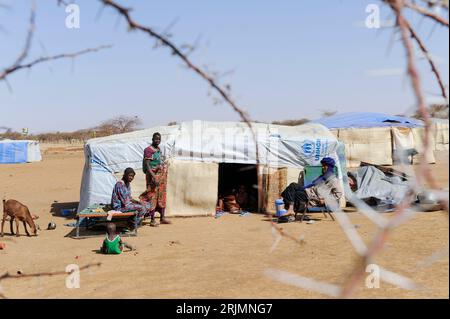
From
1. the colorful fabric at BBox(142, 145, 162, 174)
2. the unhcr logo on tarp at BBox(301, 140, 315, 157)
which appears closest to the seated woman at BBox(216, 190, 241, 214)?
the unhcr logo on tarp at BBox(301, 140, 315, 157)

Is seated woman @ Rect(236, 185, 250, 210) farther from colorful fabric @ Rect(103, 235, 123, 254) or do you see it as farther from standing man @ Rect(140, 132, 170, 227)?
colorful fabric @ Rect(103, 235, 123, 254)

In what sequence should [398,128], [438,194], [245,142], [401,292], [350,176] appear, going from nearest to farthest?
[438,194]
[401,292]
[245,142]
[350,176]
[398,128]

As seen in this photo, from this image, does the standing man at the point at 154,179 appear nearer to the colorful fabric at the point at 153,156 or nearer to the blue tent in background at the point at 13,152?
the colorful fabric at the point at 153,156

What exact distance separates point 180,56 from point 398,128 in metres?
20.9

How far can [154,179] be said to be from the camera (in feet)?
31.5

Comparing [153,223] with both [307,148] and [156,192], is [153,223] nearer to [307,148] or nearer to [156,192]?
[156,192]

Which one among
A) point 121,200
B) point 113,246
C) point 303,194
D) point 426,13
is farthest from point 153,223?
point 426,13

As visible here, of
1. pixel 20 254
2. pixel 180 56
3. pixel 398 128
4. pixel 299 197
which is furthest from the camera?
pixel 398 128

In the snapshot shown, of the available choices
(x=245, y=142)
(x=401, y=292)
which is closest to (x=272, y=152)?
(x=245, y=142)

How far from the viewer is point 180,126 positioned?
36.8ft

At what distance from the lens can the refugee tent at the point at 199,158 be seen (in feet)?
34.0

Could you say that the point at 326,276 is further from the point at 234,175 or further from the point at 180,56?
the point at 234,175

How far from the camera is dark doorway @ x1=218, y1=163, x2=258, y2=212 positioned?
11898 millimetres

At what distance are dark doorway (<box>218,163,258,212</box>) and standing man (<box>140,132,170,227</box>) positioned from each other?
2399mm
